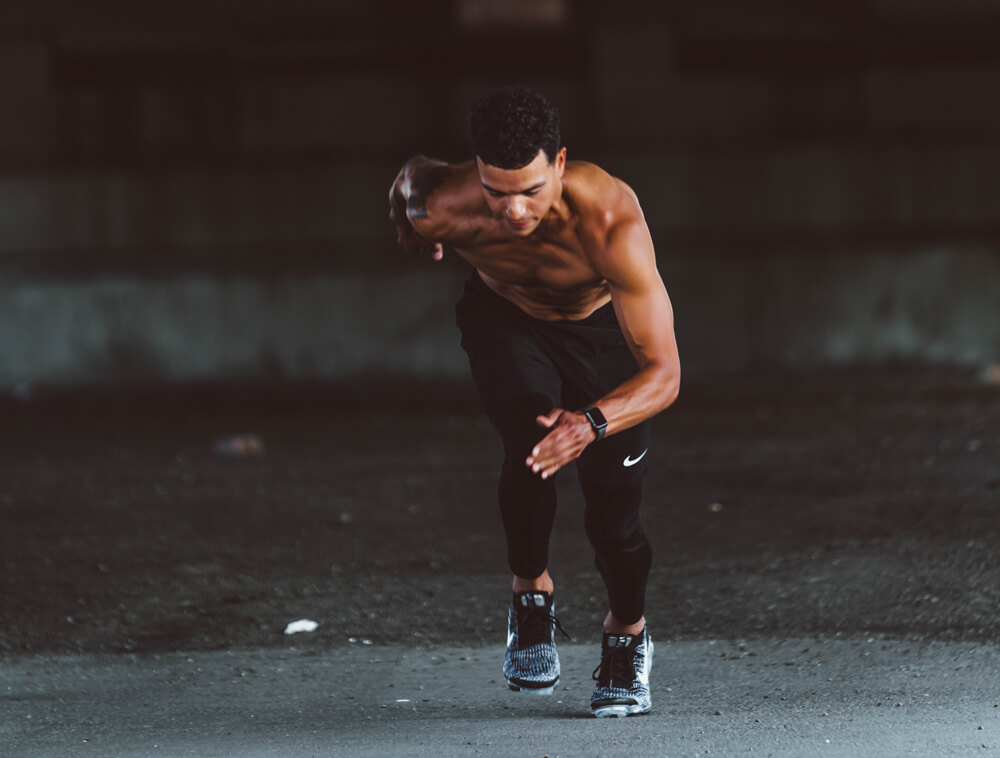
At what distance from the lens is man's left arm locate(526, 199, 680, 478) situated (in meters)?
3.51

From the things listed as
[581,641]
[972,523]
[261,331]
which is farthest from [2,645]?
[261,331]

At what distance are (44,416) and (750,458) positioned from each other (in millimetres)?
5583

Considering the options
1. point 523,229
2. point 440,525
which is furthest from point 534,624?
point 440,525

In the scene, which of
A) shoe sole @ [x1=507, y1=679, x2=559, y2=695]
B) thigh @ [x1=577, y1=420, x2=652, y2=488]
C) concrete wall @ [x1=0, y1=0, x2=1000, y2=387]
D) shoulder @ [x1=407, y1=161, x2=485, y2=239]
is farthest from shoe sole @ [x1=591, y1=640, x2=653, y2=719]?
concrete wall @ [x1=0, y1=0, x2=1000, y2=387]

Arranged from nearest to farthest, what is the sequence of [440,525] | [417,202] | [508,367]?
[508,367], [417,202], [440,525]

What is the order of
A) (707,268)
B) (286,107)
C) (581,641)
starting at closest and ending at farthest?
(581,641)
(707,268)
(286,107)

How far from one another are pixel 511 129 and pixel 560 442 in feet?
2.54

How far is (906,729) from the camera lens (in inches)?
144

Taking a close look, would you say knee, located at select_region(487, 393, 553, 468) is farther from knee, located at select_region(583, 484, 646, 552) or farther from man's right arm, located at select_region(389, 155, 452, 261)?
man's right arm, located at select_region(389, 155, 452, 261)

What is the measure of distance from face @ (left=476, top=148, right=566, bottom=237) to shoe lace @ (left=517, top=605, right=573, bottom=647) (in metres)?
1.12

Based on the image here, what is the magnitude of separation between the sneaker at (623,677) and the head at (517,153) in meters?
1.19

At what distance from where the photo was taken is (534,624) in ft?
13.3

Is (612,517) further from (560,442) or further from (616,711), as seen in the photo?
(560,442)

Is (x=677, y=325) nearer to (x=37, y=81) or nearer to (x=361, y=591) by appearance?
(x=37, y=81)
